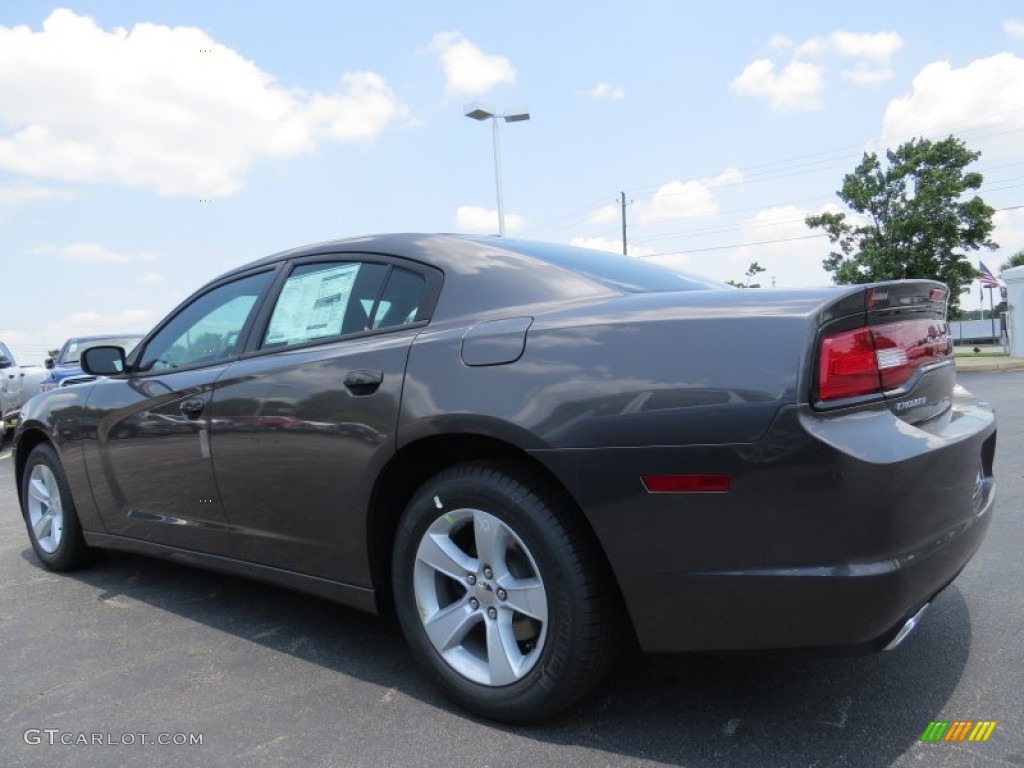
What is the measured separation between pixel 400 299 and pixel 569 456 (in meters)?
1.00

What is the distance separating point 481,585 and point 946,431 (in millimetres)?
1416

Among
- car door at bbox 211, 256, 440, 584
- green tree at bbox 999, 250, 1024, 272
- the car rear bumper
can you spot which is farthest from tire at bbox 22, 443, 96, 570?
green tree at bbox 999, 250, 1024, 272

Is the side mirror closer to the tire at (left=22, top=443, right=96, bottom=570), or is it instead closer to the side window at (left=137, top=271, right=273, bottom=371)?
the side window at (left=137, top=271, right=273, bottom=371)

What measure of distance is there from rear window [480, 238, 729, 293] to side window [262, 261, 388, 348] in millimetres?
545

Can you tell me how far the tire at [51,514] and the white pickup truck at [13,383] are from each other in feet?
26.2

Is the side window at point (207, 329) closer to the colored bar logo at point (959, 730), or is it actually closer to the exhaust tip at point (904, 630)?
the exhaust tip at point (904, 630)

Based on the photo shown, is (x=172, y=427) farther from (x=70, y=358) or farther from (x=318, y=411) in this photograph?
(x=70, y=358)

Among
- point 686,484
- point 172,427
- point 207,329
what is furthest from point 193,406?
point 686,484

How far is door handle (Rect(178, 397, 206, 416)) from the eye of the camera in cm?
319

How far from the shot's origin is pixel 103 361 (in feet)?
12.9

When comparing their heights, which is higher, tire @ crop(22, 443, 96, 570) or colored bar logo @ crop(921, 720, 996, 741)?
tire @ crop(22, 443, 96, 570)

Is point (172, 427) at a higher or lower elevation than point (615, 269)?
lower

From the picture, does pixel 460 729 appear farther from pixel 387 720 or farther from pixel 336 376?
pixel 336 376

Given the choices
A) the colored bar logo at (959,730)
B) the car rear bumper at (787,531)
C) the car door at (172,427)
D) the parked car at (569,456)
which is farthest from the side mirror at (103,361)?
the colored bar logo at (959,730)
